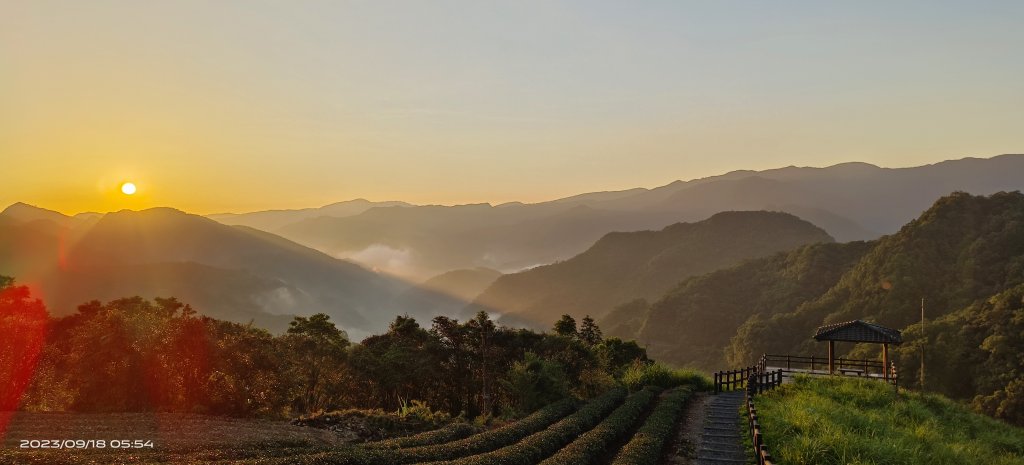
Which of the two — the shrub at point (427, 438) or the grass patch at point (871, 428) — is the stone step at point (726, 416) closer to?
the grass patch at point (871, 428)

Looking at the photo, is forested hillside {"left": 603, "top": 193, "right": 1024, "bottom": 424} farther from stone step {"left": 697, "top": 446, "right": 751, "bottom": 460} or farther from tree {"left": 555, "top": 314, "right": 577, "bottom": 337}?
stone step {"left": 697, "top": 446, "right": 751, "bottom": 460}

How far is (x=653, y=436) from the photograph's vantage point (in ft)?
70.4

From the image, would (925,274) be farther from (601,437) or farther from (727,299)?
(601,437)

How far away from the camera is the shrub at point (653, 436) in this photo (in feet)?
60.9

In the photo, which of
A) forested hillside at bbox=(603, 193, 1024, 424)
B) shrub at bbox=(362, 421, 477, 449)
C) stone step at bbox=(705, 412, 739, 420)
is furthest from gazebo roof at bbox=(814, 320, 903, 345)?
shrub at bbox=(362, 421, 477, 449)

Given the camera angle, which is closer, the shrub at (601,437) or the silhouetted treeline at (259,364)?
the shrub at (601,437)

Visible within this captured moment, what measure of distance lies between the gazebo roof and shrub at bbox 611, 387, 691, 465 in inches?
559

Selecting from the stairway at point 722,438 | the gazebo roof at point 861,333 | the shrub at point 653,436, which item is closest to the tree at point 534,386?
the shrub at point 653,436

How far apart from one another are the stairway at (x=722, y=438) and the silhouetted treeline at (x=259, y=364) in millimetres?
7956

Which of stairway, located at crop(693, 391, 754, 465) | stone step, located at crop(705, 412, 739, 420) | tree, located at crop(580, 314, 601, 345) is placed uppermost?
tree, located at crop(580, 314, 601, 345)

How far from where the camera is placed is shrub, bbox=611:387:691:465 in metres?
18.6

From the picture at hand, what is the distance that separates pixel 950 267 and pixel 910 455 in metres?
101

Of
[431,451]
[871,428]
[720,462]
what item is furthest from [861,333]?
[431,451]

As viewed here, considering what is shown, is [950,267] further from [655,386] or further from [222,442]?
[222,442]
